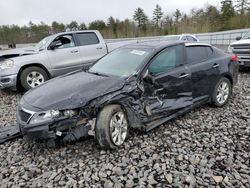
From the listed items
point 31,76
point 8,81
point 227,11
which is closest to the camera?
point 8,81

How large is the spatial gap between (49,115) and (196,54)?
3.07 m

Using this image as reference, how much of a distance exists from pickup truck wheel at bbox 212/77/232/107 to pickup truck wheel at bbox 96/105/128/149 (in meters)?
2.36

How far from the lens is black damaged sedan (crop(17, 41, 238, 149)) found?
3164 millimetres

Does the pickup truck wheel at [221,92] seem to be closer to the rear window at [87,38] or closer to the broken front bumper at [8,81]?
the rear window at [87,38]

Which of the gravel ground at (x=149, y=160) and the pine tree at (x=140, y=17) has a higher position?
the pine tree at (x=140, y=17)

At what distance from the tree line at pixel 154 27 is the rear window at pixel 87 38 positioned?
2603cm

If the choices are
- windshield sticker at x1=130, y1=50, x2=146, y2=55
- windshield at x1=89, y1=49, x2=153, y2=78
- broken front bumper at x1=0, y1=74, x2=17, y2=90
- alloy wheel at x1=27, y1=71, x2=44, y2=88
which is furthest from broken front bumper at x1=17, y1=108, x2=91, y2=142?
alloy wheel at x1=27, y1=71, x2=44, y2=88

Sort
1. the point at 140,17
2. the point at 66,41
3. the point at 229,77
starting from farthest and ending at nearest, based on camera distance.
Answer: the point at 140,17 → the point at 66,41 → the point at 229,77

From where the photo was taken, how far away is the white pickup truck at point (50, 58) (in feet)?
21.6

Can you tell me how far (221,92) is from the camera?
201 inches

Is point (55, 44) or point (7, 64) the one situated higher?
point (55, 44)

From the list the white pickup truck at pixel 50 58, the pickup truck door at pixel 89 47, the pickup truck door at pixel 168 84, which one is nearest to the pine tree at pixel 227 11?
the pickup truck door at pixel 89 47

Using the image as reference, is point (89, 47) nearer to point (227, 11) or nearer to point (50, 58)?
point (50, 58)

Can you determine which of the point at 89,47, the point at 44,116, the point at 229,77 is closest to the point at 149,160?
the point at 44,116
